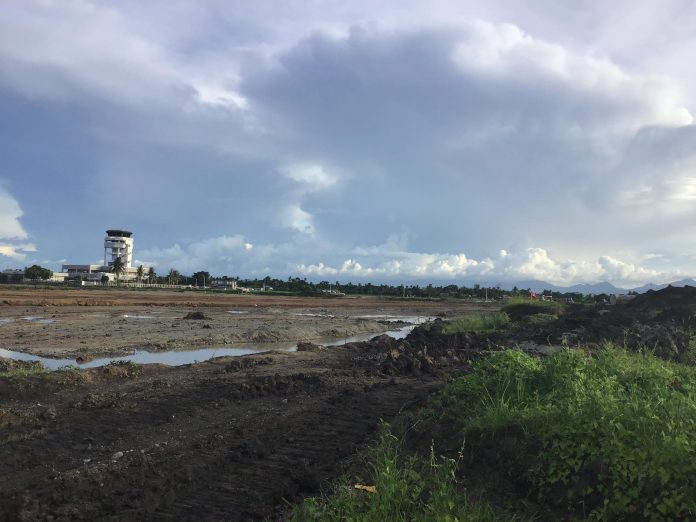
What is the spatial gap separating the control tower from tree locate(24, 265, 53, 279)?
34.3m

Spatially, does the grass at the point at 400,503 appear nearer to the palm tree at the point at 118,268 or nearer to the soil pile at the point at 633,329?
the soil pile at the point at 633,329

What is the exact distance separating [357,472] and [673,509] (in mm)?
2968

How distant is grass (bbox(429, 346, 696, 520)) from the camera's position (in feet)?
14.6

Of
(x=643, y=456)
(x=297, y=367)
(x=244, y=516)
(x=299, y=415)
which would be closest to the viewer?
(x=643, y=456)

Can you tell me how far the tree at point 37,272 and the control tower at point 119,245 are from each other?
1350 inches

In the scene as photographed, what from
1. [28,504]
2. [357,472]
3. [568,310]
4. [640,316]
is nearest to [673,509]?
[357,472]

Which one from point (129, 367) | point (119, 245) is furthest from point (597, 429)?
point (119, 245)

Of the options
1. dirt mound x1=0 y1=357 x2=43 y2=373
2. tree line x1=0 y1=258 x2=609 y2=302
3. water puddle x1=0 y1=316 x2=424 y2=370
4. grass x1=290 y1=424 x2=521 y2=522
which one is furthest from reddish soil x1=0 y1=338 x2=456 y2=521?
tree line x1=0 y1=258 x2=609 y2=302

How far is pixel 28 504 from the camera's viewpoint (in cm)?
527

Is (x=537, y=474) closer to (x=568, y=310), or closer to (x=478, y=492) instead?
(x=478, y=492)

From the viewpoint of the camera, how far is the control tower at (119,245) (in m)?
161

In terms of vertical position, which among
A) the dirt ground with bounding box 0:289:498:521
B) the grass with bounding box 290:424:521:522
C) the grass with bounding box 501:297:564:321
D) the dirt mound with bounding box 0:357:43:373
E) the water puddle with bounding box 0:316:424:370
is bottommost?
the water puddle with bounding box 0:316:424:370

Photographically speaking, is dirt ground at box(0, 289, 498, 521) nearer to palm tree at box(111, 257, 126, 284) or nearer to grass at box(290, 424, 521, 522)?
grass at box(290, 424, 521, 522)

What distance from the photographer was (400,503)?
4609 mm
